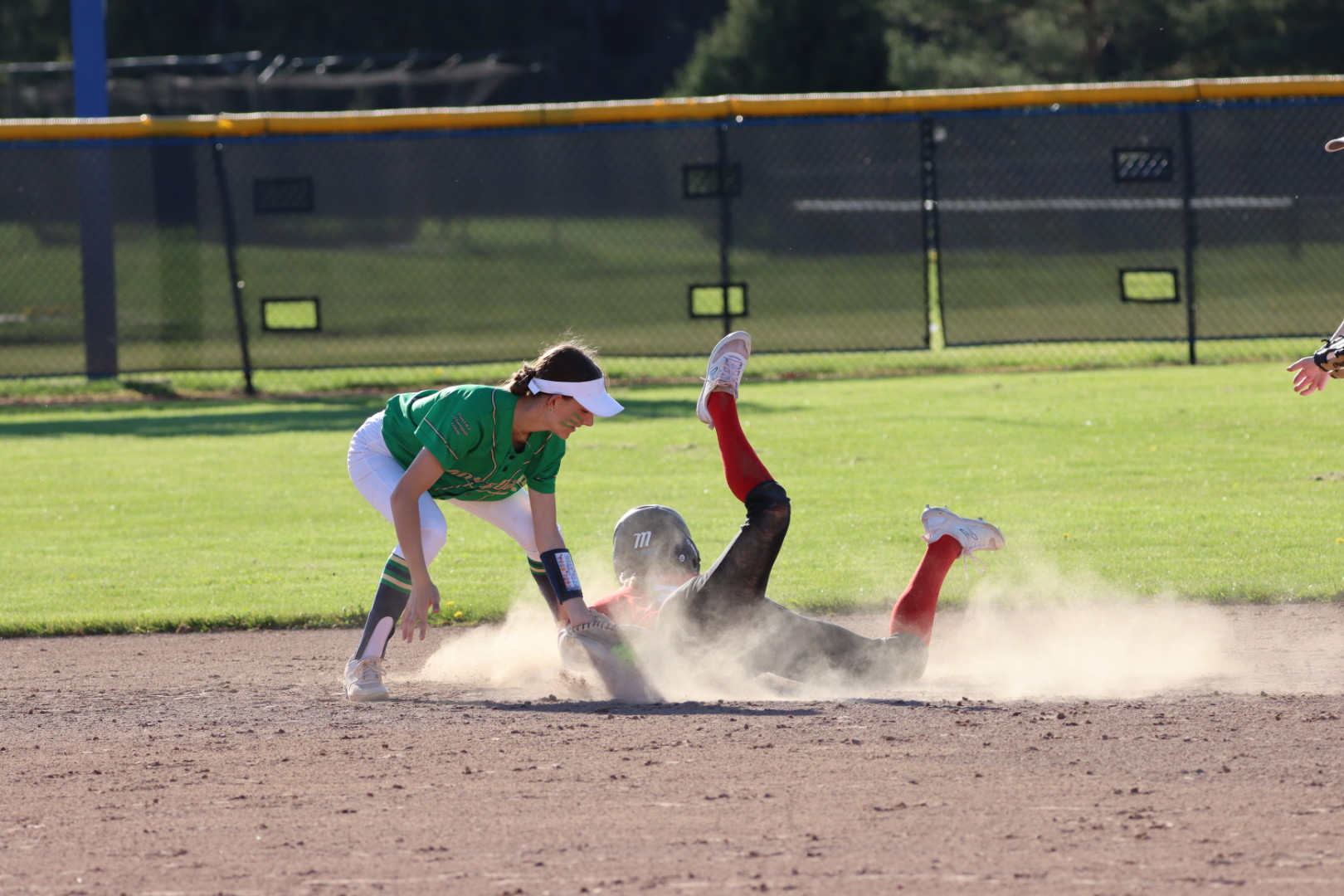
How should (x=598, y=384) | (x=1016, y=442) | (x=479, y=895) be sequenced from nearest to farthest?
1. (x=479, y=895)
2. (x=598, y=384)
3. (x=1016, y=442)

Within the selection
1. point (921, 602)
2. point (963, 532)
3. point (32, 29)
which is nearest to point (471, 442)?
point (921, 602)

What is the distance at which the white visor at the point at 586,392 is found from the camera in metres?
5.32

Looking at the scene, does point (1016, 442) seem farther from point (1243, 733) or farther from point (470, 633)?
point (1243, 733)

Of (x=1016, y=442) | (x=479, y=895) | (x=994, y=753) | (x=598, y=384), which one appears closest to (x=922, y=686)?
(x=994, y=753)

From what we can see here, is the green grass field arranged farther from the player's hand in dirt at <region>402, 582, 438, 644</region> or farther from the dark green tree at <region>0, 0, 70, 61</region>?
the dark green tree at <region>0, 0, 70, 61</region>

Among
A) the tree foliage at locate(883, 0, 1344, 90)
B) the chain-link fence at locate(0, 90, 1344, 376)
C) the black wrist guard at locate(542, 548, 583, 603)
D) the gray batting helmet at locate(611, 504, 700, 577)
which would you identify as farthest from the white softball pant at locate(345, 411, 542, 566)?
the tree foliage at locate(883, 0, 1344, 90)

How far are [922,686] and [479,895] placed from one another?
104 inches

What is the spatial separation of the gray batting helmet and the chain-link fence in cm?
905

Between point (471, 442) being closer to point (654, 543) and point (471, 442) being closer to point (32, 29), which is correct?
point (654, 543)

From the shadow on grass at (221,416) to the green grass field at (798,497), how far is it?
51 millimetres

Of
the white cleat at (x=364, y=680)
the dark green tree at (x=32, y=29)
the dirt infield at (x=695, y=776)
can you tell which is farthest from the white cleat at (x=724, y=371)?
the dark green tree at (x=32, y=29)

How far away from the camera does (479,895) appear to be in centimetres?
386

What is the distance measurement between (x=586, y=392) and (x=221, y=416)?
30.3 ft

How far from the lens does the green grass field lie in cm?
780
